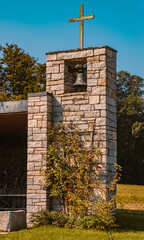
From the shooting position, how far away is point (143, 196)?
16.8 meters

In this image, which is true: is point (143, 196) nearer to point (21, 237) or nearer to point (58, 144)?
point (58, 144)

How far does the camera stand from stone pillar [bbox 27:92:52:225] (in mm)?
8844

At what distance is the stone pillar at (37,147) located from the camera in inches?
348

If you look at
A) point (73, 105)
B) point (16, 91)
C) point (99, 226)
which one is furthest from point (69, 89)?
point (16, 91)

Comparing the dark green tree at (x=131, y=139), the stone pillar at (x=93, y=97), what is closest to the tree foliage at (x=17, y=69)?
the dark green tree at (x=131, y=139)

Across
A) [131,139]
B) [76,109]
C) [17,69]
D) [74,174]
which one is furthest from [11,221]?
[131,139]

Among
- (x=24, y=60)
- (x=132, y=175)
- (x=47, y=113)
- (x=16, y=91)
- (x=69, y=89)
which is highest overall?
(x=24, y=60)

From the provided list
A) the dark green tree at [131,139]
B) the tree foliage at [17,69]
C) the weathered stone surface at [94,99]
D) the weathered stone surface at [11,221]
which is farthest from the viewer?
the dark green tree at [131,139]

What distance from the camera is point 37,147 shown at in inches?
356

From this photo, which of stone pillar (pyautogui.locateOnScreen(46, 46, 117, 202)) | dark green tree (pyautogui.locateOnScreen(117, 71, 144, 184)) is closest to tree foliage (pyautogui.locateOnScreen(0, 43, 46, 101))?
dark green tree (pyautogui.locateOnScreen(117, 71, 144, 184))

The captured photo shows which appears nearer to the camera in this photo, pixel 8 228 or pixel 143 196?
pixel 8 228

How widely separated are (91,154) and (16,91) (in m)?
16.8

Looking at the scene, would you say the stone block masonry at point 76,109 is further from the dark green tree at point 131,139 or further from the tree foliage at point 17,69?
the dark green tree at point 131,139

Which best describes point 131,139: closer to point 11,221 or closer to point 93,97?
point 93,97
